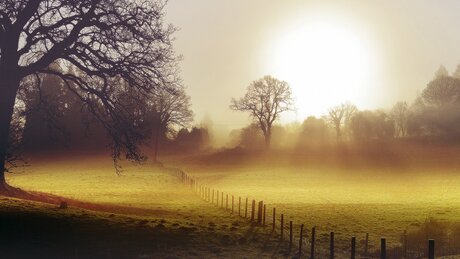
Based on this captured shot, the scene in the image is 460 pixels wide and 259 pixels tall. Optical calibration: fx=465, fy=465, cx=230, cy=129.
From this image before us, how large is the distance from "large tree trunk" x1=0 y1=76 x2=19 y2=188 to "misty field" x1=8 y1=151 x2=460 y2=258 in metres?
6.65

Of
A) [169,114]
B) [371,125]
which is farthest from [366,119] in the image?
[169,114]

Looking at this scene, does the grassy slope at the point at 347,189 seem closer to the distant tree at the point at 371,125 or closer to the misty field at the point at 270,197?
the misty field at the point at 270,197

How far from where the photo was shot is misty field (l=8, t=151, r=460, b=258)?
69.7 ft

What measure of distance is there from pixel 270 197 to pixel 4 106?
2656 centimetres

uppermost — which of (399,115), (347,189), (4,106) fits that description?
(399,115)

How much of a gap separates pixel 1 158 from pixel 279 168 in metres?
60.1

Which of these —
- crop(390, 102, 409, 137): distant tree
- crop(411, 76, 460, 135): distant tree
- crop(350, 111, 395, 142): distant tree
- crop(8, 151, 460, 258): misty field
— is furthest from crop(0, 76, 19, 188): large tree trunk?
crop(390, 102, 409, 137): distant tree

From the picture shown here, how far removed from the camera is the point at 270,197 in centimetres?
4519

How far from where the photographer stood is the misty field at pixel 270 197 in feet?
69.7

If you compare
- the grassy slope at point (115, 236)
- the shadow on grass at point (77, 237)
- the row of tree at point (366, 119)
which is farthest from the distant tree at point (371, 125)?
the shadow on grass at point (77, 237)

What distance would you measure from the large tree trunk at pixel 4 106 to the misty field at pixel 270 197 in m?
6.65

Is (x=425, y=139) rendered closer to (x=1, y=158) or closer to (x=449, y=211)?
(x=449, y=211)

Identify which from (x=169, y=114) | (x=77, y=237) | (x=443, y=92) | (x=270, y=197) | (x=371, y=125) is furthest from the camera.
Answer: (x=371, y=125)

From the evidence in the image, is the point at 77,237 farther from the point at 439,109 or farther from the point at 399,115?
the point at 399,115
